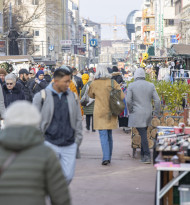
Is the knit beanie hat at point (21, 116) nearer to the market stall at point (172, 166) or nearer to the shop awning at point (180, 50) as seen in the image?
the market stall at point (172, 166)

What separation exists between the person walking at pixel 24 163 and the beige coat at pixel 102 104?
7.07m

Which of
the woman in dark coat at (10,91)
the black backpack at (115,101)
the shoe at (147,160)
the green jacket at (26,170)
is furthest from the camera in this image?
the shoe at (147,160)

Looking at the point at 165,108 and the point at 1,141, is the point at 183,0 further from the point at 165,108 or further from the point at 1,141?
the point at 1,141

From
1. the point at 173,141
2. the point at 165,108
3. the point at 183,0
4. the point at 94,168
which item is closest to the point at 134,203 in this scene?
the point at 173,141

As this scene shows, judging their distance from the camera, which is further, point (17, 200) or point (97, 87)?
point (97, 87)

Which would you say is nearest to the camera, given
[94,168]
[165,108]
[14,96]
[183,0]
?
[14,96]

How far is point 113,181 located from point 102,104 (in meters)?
1.78

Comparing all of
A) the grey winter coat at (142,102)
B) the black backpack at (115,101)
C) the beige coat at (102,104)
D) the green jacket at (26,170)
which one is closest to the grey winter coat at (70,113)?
the green jacket at (26,170)

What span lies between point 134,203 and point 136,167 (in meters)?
3.01

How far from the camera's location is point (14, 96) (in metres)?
10.1

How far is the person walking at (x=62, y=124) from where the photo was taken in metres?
6.56

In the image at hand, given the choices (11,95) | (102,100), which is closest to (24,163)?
(11,95)

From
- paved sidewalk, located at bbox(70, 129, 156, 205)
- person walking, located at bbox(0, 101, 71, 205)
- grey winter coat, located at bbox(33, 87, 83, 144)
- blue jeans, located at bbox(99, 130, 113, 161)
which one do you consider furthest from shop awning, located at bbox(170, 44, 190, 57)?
person walking, located at bbox(0, 101, 71, 205)

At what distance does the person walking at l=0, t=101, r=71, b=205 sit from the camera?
371 cm
